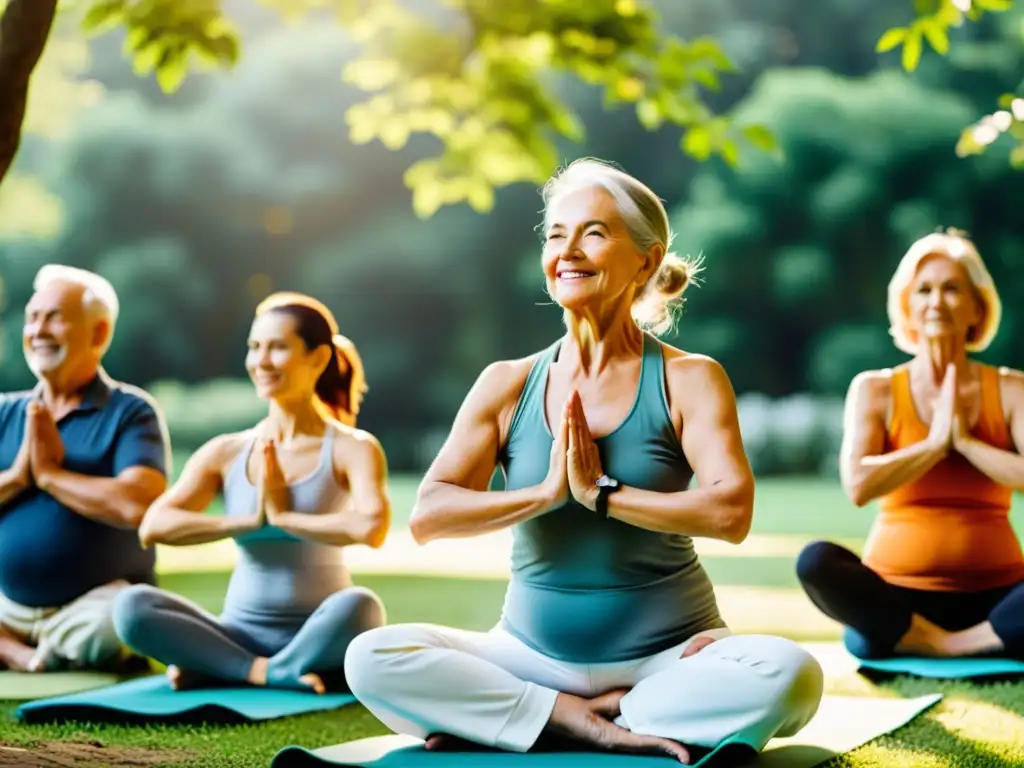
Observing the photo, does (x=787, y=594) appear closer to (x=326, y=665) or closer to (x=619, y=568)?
(x=326, y=665)

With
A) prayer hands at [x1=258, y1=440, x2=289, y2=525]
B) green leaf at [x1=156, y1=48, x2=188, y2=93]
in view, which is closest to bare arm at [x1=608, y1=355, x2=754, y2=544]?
prayer hands at [x1=258, y1=440, x2=289, y2=525]

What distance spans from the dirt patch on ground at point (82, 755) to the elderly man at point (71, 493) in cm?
118

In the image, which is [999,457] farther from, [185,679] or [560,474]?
[185,679]

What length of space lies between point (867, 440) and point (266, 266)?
55.4 ft

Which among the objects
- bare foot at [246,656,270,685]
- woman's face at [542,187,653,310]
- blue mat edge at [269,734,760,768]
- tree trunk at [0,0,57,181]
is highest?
tree trunk at [0,0,57,181]

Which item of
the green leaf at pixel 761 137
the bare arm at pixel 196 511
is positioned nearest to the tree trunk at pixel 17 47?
the bare arm at pixel 196 511

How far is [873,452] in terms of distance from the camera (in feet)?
15.4

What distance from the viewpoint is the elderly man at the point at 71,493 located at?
4562 millimetres

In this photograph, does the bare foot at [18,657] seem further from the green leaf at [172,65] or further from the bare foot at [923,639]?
the bare foot at [923,639]

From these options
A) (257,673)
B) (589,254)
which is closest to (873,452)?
(589,254)

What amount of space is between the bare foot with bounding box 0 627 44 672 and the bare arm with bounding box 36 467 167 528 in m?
0.49

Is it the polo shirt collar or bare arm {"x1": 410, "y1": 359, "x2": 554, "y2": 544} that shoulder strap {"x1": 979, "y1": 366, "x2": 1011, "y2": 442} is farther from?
the polo shirt collar

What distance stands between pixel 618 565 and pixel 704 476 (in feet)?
0.91

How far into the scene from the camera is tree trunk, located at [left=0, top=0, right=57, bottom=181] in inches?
131
